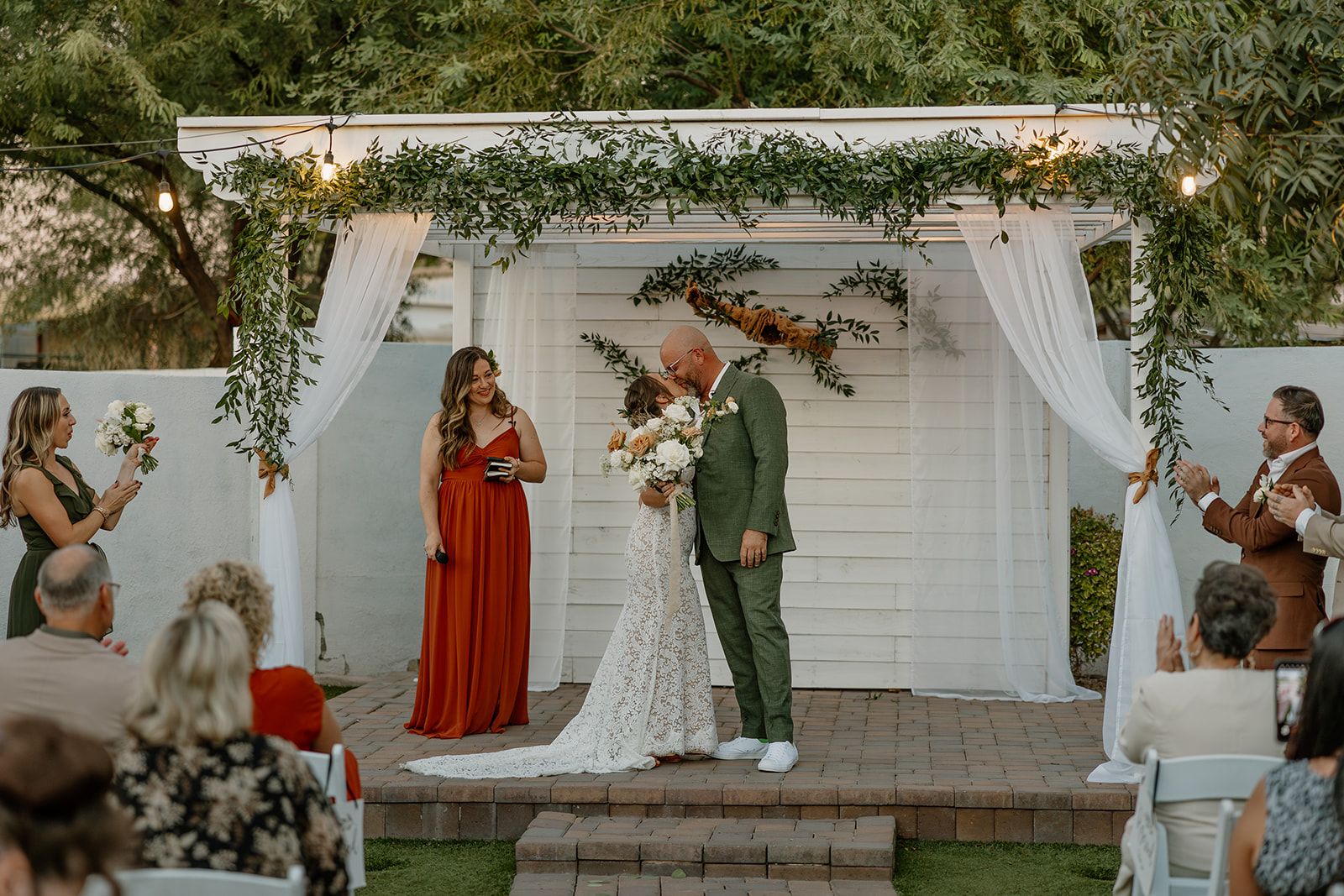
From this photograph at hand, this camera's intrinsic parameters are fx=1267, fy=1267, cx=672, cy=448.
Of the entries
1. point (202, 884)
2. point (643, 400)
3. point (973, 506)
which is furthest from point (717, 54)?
point (202, 884)

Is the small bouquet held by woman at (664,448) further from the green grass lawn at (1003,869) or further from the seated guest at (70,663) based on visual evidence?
the seated guest at (70,663)

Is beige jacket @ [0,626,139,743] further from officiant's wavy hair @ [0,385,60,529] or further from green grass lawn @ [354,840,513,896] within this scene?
officiant's wavy hair @ [0,385,60,529]

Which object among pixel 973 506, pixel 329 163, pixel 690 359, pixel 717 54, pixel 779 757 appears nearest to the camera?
pixel 779 757

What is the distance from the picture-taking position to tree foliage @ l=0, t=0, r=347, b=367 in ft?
32.6

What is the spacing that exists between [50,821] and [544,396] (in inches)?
196

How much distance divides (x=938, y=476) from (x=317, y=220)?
349 cm

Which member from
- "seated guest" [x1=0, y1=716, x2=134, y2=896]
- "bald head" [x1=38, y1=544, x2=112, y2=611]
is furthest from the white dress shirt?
"seated guest" [x1=0, y1=716, x2=134, y2=896]

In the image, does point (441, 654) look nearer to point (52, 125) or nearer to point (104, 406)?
point (104, 406)

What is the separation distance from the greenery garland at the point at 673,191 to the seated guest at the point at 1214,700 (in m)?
2.21

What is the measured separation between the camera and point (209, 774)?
2520 millimetres

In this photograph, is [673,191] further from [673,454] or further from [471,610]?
[471,610]

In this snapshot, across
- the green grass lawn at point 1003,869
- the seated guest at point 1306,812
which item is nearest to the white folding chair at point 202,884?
the seated guest at point 1306,812

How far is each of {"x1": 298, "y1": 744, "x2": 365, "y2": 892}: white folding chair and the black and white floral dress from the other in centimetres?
42

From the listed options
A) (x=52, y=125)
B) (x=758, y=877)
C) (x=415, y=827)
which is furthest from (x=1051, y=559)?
(x=52, y=125)
